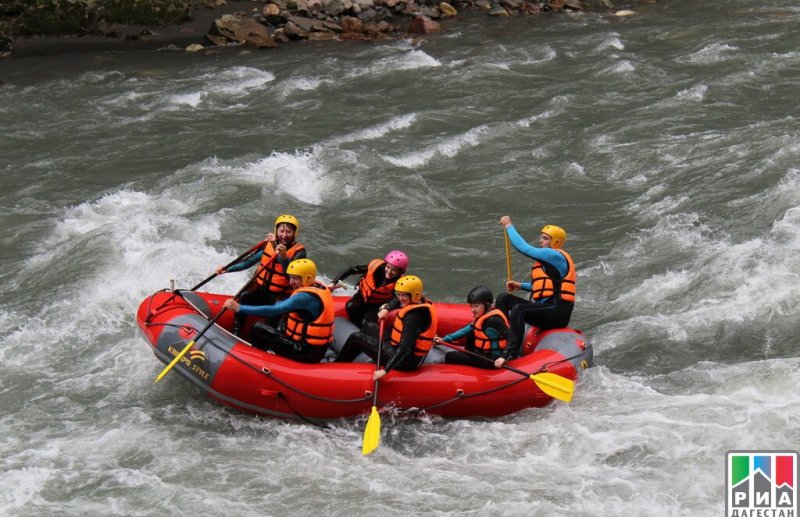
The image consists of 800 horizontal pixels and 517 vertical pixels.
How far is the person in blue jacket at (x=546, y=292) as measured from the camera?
27.1 feet

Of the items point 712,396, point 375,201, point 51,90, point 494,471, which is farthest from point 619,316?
point 51,90

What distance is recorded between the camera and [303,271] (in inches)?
A: 304

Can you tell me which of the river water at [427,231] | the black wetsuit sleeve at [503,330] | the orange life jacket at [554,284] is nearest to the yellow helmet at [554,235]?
the orange life jacket at [554,284]

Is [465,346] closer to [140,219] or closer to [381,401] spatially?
[381,401]

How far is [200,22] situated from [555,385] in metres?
15.0

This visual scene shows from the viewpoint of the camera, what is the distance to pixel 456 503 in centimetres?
686

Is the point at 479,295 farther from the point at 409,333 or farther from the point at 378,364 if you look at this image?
the point at 378,364

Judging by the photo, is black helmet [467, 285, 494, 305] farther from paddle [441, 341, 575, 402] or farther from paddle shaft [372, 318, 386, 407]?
paddle shaft [372, 318, 386, 407]

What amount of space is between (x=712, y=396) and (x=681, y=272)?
2.46m

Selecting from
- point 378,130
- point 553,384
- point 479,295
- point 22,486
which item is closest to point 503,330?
point 479,295

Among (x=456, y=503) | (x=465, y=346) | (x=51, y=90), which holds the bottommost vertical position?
(x=456, y=503)

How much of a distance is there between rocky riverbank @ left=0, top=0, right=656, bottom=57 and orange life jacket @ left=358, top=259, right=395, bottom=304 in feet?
40.1

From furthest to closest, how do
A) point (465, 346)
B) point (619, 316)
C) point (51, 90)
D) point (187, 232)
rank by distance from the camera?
point (51, 90) → point (187, 232) → point (619, 316) → point (465, 346)

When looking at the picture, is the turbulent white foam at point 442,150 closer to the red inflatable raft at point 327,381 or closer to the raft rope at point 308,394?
the red inflatable raft at point 327,381
